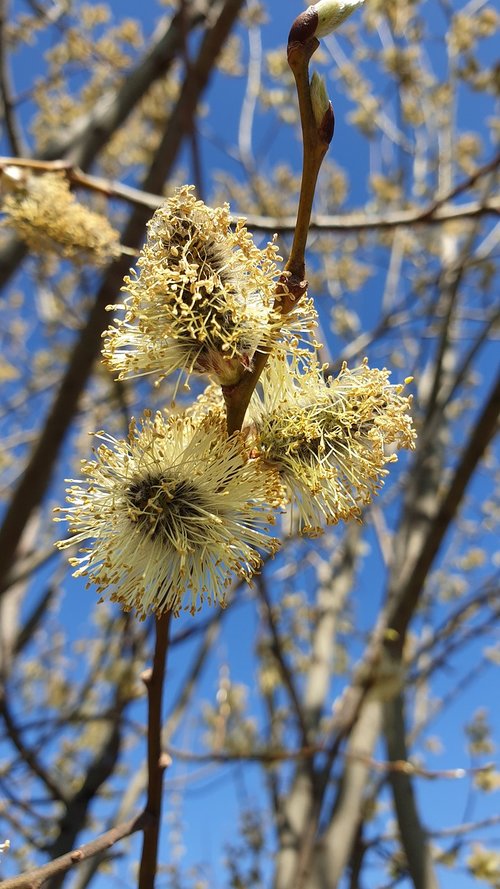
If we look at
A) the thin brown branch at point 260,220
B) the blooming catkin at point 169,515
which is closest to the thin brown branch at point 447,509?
the thin brown branch at point 260,220

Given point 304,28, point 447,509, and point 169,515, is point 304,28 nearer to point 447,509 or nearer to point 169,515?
point 169,515

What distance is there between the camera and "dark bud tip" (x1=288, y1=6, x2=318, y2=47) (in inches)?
37.4

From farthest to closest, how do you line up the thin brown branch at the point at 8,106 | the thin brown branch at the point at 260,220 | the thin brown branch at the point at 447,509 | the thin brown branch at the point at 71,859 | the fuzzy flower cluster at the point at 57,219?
the thin brown branch at the point at 8,106
the thin brown branch at the point at 447,509
the thin brown branch at the point at 260,220
the fuzzy flower cluster at the point at 57,219
the thin brown branch at the point at 71,859

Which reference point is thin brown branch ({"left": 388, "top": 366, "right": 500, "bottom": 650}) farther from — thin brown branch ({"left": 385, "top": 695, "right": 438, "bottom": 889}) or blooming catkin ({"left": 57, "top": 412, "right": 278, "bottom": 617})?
blooming catkin ({"left": 57, "top": 412, "right": 278, "bottom": 617})

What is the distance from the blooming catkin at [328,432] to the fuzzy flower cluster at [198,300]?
123mm

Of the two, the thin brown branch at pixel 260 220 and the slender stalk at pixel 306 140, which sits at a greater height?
the thin brown branch at pixel 260 220

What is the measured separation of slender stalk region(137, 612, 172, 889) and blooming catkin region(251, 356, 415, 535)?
31 cm

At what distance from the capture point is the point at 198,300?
1.17m

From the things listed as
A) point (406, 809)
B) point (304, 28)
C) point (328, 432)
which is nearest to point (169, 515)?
point (328, 432)

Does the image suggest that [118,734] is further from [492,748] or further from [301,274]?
[492,748]

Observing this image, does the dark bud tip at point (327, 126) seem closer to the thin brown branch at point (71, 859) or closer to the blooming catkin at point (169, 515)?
the blooming catkin at point (169, 515)

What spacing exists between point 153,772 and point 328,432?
2.16 feet

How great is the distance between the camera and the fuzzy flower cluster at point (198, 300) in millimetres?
1127

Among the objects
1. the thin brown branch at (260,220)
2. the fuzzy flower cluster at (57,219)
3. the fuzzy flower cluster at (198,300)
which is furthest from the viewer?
the thin brown branch at (260,220)
